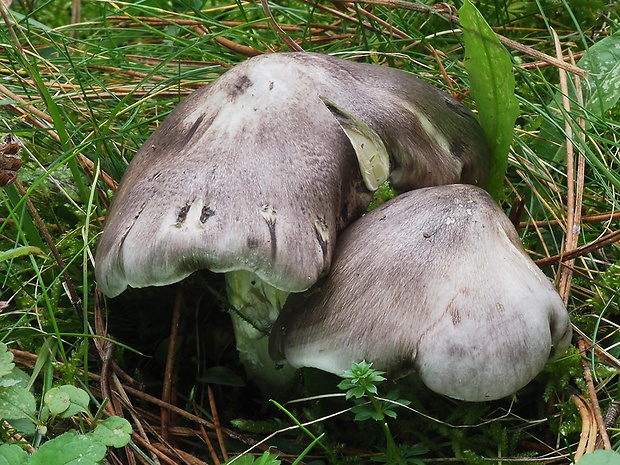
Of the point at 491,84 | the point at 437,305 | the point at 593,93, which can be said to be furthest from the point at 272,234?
the point at 593,93

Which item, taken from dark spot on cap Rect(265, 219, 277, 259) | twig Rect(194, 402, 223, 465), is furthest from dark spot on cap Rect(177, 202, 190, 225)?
twig Rect(194, 402, 223, 465)

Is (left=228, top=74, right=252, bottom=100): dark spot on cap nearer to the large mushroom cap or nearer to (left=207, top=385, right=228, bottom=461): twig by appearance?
the large mushroom cap

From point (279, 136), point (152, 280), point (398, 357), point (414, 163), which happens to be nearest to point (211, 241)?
point (152, 280)

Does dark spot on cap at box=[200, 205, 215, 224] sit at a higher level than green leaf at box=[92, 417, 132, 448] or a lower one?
higher

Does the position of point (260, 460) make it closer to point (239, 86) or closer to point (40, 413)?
point (40, 413)

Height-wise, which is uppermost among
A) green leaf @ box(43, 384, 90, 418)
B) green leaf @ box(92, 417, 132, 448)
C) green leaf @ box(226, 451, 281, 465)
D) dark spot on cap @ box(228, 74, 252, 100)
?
dark spot on cap @ box(228, 74, 252, 100)

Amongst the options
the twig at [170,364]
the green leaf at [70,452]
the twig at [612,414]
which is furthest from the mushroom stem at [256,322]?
the twig at [612,414]

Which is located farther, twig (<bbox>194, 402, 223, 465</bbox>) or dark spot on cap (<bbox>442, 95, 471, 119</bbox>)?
dark spot on cap (<bbox>442, 95, 471, 119</bbox>)

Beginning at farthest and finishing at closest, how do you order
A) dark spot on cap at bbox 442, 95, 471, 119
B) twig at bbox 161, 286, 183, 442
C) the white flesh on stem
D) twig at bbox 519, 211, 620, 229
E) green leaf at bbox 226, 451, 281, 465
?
1. twig at bbox 519, 211, 620, 229
2. dark spot on cap at bbox 442, 95, 471, 119
3. twig at bbox 161, 286, 183, 442
4. the white flesh on stem
5. green leaf at bbox 226, 451, 281, 465
